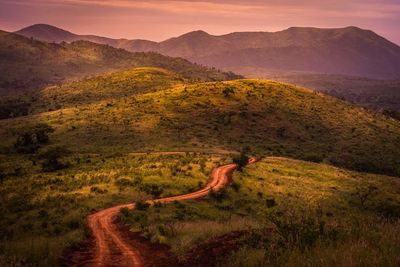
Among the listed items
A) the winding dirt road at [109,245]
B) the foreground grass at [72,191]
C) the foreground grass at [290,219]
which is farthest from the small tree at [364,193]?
the winding dirt road at [109,245]

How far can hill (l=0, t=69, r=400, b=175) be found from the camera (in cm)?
7050

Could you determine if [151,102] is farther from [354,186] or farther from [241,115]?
[354,186]

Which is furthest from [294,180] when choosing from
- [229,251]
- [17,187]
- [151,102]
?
[151,102]

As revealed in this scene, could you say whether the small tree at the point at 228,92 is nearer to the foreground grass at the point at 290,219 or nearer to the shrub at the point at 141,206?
the foreground grass at the point at 290,219

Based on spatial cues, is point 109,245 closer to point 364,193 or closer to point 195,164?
point 195,164

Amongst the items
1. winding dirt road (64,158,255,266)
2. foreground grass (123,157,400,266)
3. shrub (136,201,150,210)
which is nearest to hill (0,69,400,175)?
foreground grass (123,157,400,266)

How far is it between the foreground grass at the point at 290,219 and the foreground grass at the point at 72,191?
3522 mm

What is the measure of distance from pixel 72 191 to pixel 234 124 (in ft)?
180

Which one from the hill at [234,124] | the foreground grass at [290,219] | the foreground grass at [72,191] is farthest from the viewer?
the hill at [234,124]

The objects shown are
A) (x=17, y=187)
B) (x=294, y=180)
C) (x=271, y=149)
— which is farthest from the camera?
(x=271, y=149)

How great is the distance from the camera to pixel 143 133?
73188mm

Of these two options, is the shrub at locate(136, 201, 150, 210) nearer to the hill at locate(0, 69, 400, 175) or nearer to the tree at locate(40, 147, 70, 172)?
the tree at locate(40, 147, 70, 172)

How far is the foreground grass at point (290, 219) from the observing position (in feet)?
30.1

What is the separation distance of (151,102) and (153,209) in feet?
228
